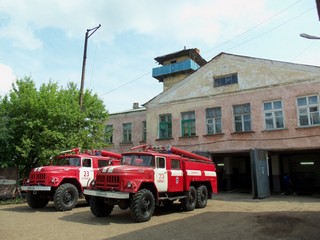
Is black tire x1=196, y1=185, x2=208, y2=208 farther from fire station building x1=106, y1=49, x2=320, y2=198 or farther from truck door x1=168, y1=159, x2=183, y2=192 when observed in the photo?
fire station building x1=106, y1=49, x2=320, y2=198

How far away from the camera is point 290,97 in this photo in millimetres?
18828

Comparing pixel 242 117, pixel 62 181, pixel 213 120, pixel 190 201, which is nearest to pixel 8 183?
pixel 62 181

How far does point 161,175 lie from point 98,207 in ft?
8.57

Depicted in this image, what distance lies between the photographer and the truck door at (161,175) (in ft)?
37.2

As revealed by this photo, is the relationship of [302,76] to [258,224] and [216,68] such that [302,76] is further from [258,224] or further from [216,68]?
[258,224]

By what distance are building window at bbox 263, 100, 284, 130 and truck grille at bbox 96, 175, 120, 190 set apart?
12450 millimetres

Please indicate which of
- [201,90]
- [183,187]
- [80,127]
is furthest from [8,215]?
[201,90]

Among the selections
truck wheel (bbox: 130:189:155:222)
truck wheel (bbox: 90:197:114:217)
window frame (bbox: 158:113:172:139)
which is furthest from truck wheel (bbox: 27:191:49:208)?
window frame (bbox: 158:113:172:139)

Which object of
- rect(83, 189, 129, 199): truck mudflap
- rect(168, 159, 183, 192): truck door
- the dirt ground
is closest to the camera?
the dirt ground

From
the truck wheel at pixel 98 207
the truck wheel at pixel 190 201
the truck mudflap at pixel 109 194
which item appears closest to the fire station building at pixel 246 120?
the truck wheel at pixel 190 201

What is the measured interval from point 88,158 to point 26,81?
8.29 m

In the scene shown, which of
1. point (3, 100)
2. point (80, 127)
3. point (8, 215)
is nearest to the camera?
point (8, 215)

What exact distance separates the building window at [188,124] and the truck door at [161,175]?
10.7 metres

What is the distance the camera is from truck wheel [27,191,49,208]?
13.6 m
